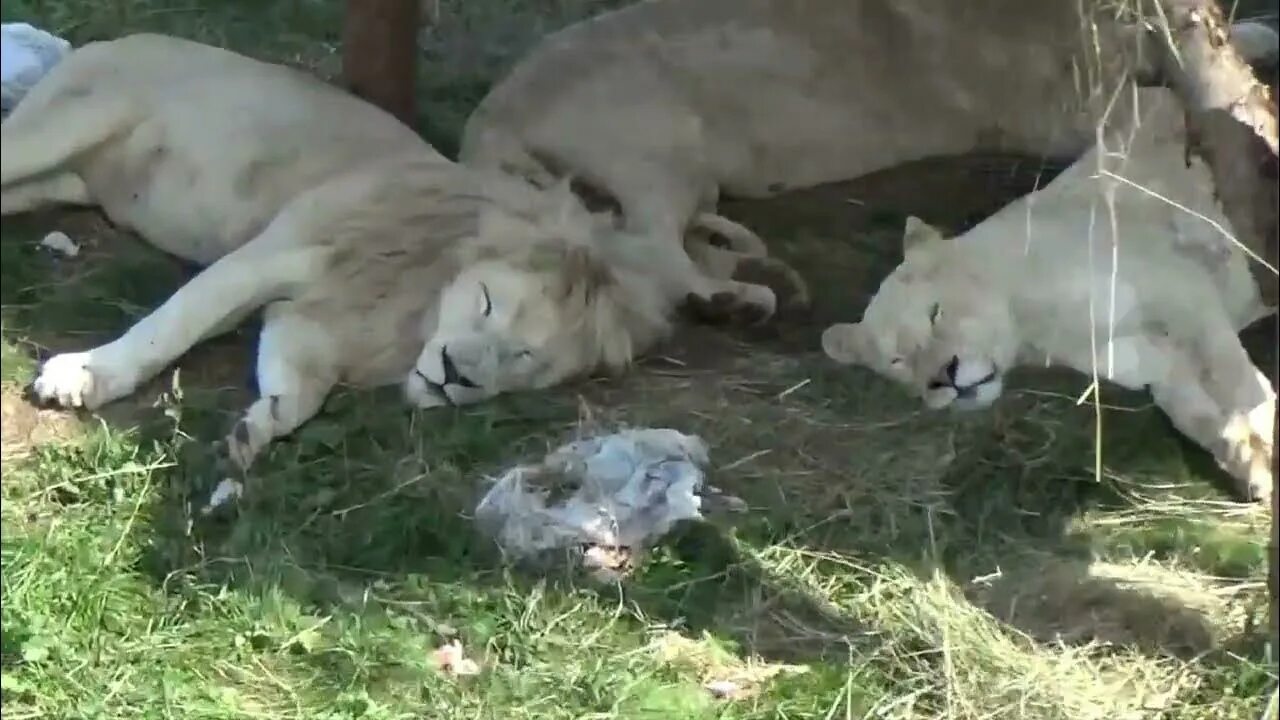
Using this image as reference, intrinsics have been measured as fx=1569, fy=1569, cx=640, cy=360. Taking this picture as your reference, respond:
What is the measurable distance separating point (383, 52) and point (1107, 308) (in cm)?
210

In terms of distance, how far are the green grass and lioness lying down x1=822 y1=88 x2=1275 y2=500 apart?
0.27 ft

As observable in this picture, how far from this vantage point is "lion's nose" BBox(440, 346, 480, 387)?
3.40 meters

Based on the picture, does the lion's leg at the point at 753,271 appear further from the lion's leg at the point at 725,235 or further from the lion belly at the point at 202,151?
the lion belly at the point at 202,151

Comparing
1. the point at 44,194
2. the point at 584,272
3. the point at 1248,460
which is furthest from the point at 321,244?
the point at 1248,460

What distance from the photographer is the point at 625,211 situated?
423 cm

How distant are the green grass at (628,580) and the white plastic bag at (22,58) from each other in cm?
8

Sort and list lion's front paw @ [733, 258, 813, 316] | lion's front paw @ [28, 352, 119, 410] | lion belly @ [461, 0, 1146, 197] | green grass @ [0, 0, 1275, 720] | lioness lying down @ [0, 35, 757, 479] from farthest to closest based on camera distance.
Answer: lion belly @ [461, 0, 1146, 197]
lion's front paw @ [733, 258, 813, 316]
lioness lying down @ [0, 35, 757, 479]
lion's front paw @ [28, 352, 119, 410]
green grass @ [0, 0, 1275, 720]

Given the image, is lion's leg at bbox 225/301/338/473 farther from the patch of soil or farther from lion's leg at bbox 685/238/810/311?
lion's leg at bbox 685/238/810/311

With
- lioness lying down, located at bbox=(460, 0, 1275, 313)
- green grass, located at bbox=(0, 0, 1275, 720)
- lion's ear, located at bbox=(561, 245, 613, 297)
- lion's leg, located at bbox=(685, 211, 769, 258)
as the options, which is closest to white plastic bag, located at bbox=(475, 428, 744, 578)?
green grass, located at bbox=(0, 0, 1275, 720)

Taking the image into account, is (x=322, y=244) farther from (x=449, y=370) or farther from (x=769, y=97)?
(x=769, y=97)

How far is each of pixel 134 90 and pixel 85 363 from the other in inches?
34.2

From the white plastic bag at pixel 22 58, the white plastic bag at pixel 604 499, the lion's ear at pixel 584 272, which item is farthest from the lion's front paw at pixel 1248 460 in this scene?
the white plastic bag at pixel 22 58

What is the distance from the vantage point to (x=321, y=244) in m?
3.58

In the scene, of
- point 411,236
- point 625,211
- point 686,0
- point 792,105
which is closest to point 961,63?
point 792,105
